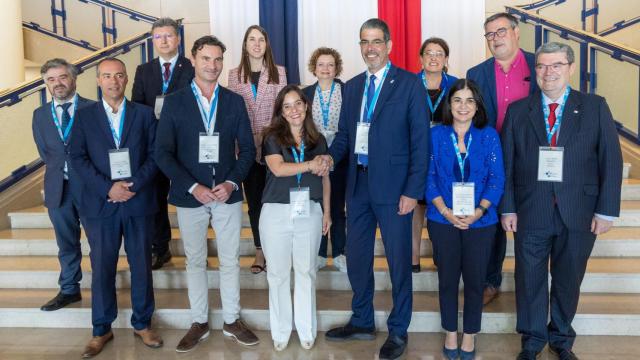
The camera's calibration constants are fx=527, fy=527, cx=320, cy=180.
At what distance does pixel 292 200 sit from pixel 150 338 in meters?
1.26

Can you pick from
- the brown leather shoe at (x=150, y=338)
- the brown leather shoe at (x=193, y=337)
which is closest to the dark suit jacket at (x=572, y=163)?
the brown leather shoe at (x=193, y=337)

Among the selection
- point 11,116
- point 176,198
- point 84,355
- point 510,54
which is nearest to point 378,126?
point 510,54

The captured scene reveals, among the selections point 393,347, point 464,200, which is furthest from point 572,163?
point 393,347

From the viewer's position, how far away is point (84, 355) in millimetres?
3088

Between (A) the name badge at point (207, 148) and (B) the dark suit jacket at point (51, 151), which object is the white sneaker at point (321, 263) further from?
(B) the dark suit jacket at point (51, 151)

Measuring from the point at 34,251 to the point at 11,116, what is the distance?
137cm

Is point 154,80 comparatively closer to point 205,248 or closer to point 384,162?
point 205,248

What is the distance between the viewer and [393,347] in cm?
295

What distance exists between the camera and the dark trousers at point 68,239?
3.57 m

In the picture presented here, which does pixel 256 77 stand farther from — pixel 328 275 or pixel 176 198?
pixel 328 275

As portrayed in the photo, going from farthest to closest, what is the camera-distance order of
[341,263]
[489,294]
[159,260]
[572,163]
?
[159,260]
[341,263]
[489,294]
[572,163]

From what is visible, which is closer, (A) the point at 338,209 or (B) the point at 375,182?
(B) the point at 375,182

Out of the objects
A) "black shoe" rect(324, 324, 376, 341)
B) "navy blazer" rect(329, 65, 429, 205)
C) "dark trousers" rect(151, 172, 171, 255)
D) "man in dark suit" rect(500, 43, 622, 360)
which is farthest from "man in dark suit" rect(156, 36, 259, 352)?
"man in dark suit" rect(500, 43, 622, 360)

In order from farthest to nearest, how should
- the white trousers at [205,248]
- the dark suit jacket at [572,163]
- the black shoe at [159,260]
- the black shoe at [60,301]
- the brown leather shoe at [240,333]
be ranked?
the black shoe at [159,260]
the black shoe at [60,301]
the brown leather shoe at [240,333]
the white trousers at [205,248]
the dark suit jacket at [572,163]
